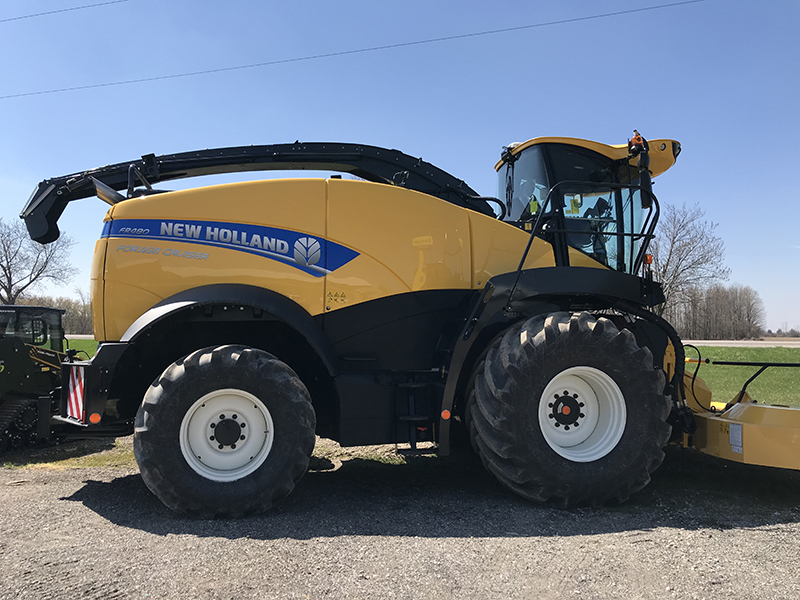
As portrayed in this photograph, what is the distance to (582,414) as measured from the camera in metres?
4.65

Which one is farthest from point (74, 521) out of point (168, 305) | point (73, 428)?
point (168, 305)

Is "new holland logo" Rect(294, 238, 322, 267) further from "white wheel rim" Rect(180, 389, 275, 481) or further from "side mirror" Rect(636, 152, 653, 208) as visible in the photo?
"side mirror" Rect(636, 152, 653, 208)

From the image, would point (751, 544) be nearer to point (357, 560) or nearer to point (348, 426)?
point (357, 560)

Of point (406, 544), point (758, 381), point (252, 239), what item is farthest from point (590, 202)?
point (758, 381)

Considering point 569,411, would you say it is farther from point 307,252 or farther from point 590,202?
point 307,252

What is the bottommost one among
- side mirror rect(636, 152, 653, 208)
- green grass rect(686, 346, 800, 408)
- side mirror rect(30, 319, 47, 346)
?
green grass rect(686, 346, 800, 408)

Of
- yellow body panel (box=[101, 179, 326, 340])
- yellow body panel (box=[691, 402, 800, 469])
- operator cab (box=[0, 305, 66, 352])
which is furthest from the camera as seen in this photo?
operator cab (box=[0, 305, 66, 352])

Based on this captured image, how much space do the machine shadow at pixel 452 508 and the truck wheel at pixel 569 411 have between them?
233mm

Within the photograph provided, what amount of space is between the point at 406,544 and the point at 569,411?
6.06 feet

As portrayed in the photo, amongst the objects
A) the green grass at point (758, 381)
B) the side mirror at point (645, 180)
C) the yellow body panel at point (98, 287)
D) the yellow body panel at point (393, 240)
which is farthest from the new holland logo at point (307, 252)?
the green grass at point (758, 381)

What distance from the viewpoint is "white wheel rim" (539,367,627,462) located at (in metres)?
4.51

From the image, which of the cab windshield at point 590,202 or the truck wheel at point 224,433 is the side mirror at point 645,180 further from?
the truck wheel at point 224,433

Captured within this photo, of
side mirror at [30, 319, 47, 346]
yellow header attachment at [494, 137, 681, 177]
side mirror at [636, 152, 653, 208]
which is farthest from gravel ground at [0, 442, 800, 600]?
side mirror at [30, 319, 47, 346]

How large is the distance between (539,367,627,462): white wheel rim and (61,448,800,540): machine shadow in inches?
19.6
